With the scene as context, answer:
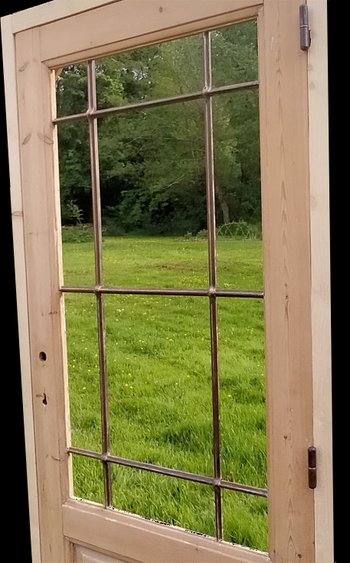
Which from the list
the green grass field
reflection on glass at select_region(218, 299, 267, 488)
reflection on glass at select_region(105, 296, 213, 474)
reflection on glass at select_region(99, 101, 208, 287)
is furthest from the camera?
reflection on glass at select_region(105, 296, 213, 474)

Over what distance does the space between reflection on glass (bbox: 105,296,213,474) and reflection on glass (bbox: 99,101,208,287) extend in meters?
0.45

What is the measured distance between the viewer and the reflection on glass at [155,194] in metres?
1.74

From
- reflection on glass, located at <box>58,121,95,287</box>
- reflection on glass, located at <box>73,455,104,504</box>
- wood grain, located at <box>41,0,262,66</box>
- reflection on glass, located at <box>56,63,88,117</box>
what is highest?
wood grain, located at <box>41,0,262,66</box>

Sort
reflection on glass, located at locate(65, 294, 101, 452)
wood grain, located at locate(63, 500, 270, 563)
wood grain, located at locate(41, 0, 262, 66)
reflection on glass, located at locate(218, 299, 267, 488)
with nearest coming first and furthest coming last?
wood grain, located at locate(41, 0, 262, 66)
wood grain, located at locate(63, 500, 270, 563)
reflection on glass, located at locate(65, 294, 101, 452)
reflection on glass, located at locate(218, 299, 267, 488)

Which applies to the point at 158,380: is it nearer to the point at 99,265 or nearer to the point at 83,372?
the point at 83,372

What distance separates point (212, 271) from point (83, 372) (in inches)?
35.3

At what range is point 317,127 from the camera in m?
1.38

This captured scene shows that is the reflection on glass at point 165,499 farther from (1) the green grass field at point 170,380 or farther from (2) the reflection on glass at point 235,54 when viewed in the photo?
(2) the reflection on glass at point 235,54

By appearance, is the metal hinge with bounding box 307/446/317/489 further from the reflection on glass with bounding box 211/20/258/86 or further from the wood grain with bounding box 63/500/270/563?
the reflection on glass with bounding box 211/20/258/86

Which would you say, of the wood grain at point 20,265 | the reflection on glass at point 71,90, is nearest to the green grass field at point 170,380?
the wood grain at point 20,265

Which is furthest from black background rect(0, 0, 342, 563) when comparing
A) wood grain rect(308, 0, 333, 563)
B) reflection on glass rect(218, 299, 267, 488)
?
reflection on glass rect(218, 299, 267, 488)

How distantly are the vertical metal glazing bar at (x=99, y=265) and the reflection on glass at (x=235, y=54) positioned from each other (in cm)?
40

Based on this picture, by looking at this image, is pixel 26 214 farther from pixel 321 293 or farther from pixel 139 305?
pixel 321 293

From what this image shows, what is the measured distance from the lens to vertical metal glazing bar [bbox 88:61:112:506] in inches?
71.7
